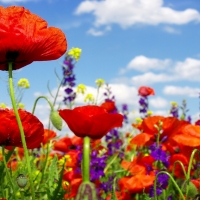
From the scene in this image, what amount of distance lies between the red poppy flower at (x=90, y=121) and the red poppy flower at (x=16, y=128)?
1.07 feet

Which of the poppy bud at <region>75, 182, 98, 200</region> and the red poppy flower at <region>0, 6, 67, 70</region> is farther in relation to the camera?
the red poppy flower at <region>0, 6, 67, 70</region>

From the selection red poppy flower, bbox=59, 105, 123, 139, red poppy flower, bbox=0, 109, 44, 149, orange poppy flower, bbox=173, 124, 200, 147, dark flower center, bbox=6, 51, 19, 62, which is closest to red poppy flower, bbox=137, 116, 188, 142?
orange poppy flower, bbox=173, 124, 200, 147

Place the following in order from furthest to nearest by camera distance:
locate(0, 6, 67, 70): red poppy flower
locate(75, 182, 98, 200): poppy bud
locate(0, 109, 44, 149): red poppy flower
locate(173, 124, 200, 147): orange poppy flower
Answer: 1. locate(173, 124, 200, 147): orange poppy flower
2. locate(0, 109, 44, 149): red poppy flower
3. locate(0, 6, 67, 70): red poppy flower
4. locate(75, 182, 98, 200): poppy bud

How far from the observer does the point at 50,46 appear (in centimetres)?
108

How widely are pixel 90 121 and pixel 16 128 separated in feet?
1.24

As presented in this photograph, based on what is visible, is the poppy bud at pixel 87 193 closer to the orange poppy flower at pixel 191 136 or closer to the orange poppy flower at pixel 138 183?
the orange poppy flower at pixel 191 136

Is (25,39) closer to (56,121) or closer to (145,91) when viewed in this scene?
(56,121)

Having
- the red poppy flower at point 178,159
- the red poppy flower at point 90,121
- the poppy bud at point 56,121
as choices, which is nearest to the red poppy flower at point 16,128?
the poppy bud at point 56,121

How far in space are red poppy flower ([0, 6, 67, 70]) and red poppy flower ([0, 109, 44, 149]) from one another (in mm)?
130

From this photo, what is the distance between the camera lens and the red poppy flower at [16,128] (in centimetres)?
115

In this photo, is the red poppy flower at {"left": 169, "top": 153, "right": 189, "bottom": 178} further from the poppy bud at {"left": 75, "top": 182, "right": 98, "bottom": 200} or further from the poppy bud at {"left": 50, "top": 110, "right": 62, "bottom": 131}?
the poppy bud at {"left": 75, "top": 182, "right": 98, "bottom": 200}

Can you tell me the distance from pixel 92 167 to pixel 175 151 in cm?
40

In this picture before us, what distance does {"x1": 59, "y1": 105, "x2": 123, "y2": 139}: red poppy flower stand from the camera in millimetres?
818

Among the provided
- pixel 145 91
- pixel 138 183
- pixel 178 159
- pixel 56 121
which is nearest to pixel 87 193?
pixel 56 121
